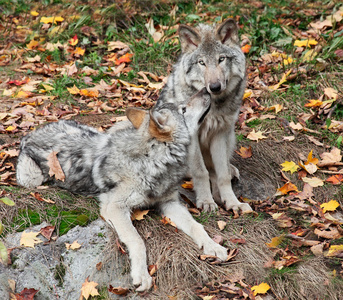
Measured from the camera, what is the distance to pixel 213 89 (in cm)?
523

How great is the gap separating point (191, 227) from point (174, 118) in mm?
1250

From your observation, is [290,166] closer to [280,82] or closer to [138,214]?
[280,82]

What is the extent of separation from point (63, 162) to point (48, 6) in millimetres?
6153

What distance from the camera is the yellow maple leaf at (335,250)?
472cm

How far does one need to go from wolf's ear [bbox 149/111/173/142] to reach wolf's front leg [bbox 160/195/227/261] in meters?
0.82

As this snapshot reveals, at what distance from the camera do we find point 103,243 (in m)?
4.71

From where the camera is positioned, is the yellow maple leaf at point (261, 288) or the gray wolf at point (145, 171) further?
the gray wolf at point (145, 171)

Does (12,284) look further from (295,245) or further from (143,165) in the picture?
(295,245)

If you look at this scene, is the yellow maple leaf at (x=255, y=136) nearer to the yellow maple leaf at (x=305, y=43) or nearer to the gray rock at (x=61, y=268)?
the yellow maple leaf at (x=305, y=43)

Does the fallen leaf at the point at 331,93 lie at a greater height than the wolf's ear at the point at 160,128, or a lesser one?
lesser

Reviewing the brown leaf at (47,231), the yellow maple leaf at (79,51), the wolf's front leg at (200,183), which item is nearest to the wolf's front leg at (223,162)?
the wolf's front leg at (200,183)

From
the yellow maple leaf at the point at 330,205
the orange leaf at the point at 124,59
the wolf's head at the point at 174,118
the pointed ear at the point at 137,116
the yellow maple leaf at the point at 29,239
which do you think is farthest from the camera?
the orange leaf at the point at 124,59

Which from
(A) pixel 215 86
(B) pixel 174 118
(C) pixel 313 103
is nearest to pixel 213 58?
(A) pixel 215 86

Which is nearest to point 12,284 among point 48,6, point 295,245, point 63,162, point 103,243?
point 103,243
